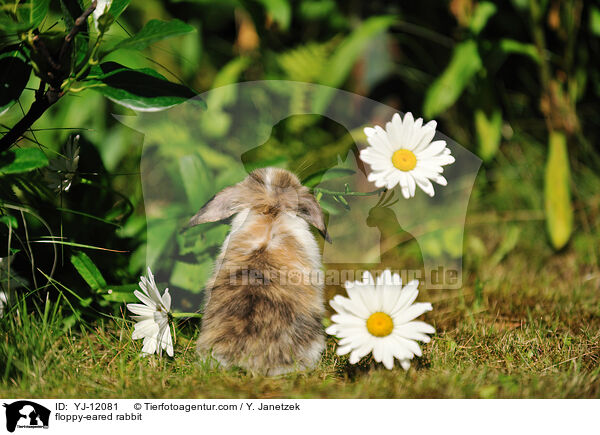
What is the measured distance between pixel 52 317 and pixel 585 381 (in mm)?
1683

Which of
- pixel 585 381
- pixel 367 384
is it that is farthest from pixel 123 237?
pixel 585 381

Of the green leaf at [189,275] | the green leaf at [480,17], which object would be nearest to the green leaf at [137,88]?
the green leaf at [189,275]

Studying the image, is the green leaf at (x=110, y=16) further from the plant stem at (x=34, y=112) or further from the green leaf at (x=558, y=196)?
the green leaf at (x=558, y=196)

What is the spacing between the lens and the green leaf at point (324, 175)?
6.47 feet

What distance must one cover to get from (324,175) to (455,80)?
1.17m

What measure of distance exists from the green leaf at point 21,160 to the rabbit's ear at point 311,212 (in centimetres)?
76

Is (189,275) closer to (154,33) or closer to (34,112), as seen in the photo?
(34,112)

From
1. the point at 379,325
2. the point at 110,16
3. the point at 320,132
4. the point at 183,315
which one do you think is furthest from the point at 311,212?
the point at 320,132

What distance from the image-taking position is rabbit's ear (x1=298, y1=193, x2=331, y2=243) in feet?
5.80

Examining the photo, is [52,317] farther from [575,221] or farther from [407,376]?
[575,221]

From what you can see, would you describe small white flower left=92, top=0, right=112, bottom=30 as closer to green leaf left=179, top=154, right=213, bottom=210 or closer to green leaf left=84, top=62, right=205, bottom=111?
green leaf left=84, top=62, right=205, bottom=111

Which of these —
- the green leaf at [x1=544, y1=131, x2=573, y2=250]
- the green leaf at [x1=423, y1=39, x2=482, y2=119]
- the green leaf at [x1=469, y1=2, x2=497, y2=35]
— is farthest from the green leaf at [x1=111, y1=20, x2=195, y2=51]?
the green leaf at [x1=544, y1=131, x2=573, y2=250]

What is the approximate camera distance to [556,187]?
111 inches
